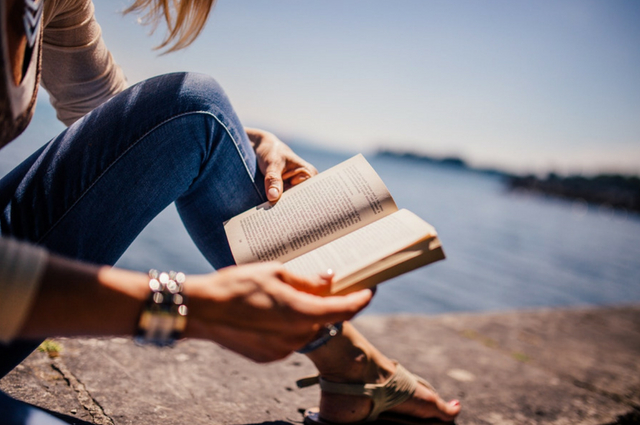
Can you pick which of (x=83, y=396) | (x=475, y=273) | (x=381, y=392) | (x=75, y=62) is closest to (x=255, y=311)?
(x=381, y=392)

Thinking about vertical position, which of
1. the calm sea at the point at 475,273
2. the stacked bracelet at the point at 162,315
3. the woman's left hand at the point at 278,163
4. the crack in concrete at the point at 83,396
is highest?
the woman's left hand at the point at 278,163

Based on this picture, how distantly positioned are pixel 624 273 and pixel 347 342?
11.6m

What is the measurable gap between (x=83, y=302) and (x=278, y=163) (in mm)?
654

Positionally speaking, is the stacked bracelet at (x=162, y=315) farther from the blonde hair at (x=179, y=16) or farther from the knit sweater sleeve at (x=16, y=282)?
the blonde hair at (x=179, y=16)

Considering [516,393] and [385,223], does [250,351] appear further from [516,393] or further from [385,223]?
[516,393]

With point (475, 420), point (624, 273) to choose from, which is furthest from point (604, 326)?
point (624, 273)

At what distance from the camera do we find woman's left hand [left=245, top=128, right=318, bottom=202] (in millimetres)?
1065

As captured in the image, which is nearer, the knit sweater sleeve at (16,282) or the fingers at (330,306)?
the knit sweater sleeve at (16,282)

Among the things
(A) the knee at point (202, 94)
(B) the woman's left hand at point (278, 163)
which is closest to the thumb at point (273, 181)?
(B) the woman's left hand at point (278, 163)

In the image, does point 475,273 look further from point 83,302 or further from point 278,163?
point 83,302

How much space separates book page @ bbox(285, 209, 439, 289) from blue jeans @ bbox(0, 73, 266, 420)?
0.32 m

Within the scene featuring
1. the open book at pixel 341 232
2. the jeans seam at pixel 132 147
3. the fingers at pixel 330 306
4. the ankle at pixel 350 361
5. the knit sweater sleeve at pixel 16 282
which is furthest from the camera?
the ankle at pixel 350 361

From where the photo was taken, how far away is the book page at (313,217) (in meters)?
0.90

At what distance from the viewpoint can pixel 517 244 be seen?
38.8 ft
